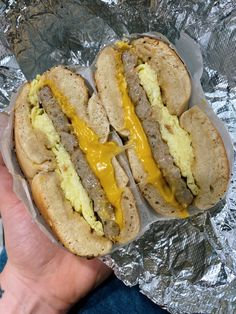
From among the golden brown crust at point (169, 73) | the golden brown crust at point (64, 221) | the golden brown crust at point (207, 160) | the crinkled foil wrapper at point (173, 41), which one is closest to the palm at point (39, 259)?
the crinkled foil wrapper at point (173, 41)

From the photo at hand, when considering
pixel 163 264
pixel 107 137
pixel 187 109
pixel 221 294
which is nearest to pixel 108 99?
pixel 107 137

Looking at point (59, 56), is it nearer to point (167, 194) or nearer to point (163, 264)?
point (167, 194)

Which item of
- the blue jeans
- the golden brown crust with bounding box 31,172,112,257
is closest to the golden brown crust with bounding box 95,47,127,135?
the golden brown crust with bounding box 31,172,112,257

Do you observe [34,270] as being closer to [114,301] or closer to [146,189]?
[114,301]

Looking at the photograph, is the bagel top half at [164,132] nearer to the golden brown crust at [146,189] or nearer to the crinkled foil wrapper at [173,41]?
the golden brown crust at [146,189]

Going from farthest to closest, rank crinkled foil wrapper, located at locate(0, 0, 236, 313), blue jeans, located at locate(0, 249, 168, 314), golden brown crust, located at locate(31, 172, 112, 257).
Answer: blue jeans, located at locate(0, 249, 168, 314), crinkled foil wrapper, located at locate(0, 0, 236, 313), golden brown crust, located at locate(31, 172, 112, 257)

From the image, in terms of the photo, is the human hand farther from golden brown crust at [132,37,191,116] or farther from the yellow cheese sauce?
golden brown crust at [132,37,191,116]

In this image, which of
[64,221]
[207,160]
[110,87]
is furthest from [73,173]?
[207,160]
